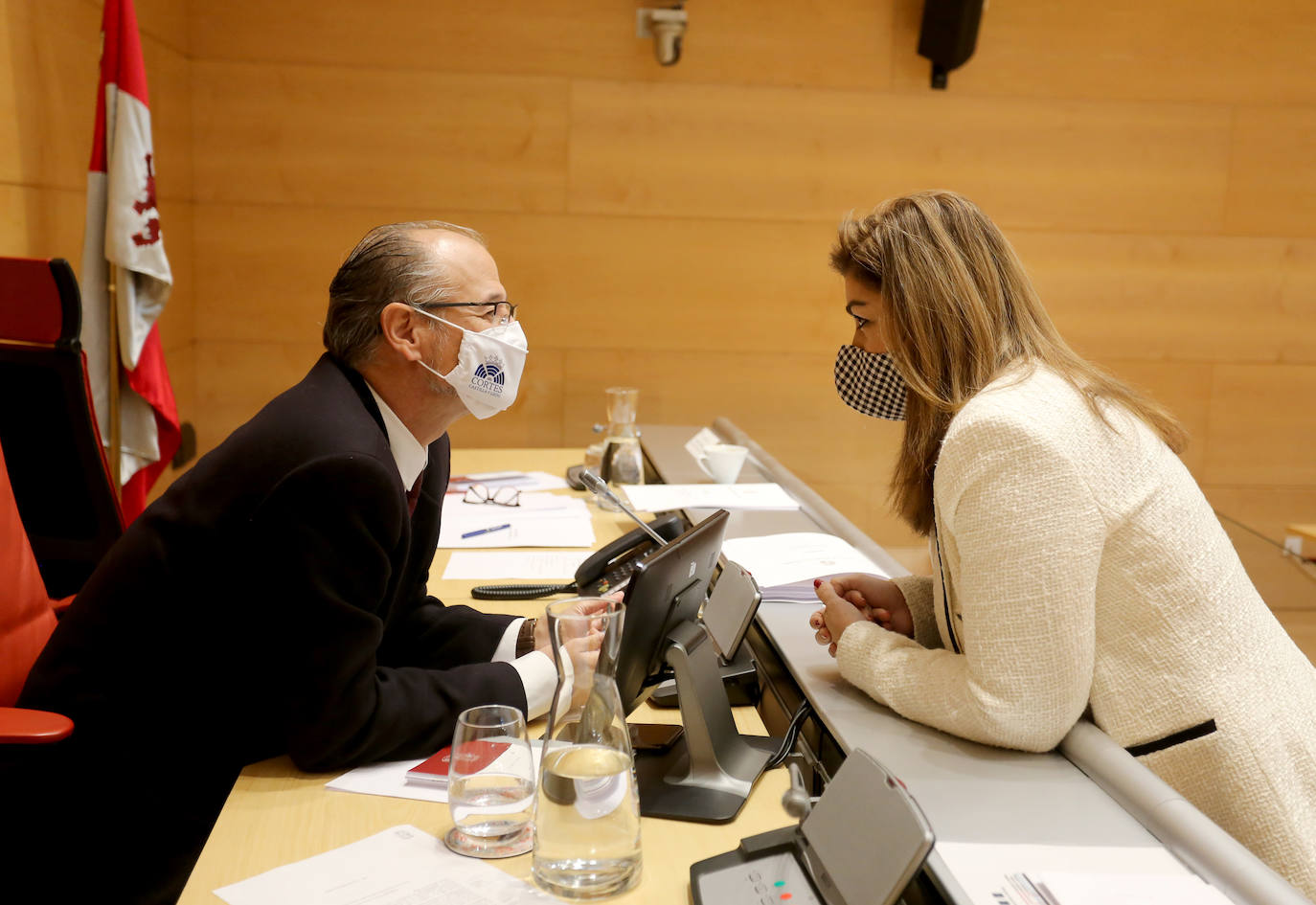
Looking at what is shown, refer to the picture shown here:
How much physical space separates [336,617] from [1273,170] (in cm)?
444

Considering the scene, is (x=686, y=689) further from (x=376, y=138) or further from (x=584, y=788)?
(x=376, y=138)

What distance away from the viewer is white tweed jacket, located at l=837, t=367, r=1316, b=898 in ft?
3.95

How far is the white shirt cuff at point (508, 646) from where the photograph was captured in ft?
5.32

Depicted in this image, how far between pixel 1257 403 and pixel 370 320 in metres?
4.16

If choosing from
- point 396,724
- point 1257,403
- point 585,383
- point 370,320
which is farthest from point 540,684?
point 1257,403

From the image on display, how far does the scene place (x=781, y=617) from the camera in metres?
1.69

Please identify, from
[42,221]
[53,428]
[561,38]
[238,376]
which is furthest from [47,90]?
A: [561,38]

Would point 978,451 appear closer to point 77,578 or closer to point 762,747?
point 762,747

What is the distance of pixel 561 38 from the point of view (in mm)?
4047

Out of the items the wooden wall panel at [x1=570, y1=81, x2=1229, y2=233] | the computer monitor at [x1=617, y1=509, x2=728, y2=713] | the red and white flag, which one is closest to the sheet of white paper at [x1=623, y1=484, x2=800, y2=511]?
the computer monitor at [x1=617, y1=509, x2=728, y2=713]

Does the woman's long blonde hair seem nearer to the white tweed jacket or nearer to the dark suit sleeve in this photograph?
the white tweed jacket

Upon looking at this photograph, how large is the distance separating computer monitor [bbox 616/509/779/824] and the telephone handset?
23.0 inches

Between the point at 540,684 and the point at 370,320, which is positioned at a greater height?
the point at 370,320

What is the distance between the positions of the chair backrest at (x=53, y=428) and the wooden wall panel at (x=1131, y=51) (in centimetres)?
321
